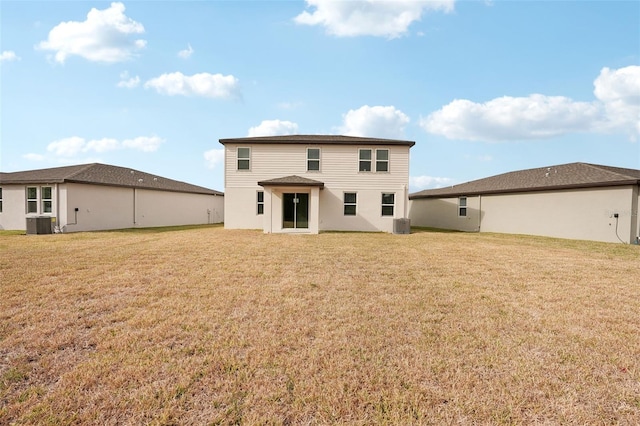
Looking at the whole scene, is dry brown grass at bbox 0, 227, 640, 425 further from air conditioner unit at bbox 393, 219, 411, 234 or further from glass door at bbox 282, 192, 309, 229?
glass door at bbox 282, 192, 309, 229

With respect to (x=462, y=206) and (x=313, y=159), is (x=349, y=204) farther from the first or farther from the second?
(x=462, y=206)

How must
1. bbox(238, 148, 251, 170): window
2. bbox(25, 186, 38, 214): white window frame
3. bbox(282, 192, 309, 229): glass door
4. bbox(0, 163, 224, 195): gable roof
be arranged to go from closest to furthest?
bbox(282, 192, 309, 229): glass door < bbox(0, 163, 224, 195): gable roof < bbox(25, 186, 38, 214): white window frame < bbox(238, 148, 251, 170): window

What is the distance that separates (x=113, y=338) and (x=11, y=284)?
13.8 ft

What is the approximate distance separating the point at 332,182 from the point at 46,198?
17.1 meters

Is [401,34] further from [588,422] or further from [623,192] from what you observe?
[588,422]

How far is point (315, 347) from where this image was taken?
3695 millimetres

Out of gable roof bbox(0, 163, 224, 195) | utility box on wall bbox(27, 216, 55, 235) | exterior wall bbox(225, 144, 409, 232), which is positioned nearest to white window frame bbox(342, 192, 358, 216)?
exterior wall bbox(225, 144, 409, 232)

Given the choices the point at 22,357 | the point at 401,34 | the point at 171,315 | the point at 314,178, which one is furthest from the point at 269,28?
the point at 22,357

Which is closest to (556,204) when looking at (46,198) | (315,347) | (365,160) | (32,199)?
(365,160)

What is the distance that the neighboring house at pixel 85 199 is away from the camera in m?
18.3

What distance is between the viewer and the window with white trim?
19.3 m

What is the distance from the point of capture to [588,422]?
2.53m

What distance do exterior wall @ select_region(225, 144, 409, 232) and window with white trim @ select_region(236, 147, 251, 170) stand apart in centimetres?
20

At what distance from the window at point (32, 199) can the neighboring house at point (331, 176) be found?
11448 mm
